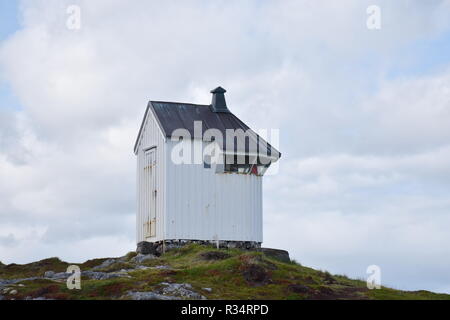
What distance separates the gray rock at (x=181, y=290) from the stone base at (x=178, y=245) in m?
9.42

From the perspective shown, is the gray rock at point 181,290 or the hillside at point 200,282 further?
the hillside at point 200,282

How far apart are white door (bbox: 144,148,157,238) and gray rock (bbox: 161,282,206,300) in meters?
11.2

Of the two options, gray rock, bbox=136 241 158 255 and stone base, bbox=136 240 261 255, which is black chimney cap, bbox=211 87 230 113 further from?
gray rock, bbox=136 241 158 255

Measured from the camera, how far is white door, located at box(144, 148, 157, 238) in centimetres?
4297

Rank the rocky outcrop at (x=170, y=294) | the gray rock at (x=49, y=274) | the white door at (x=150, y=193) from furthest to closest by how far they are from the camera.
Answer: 1. the white door at (x=150, y=193)
2. the gray rock at (x=49, y=274)
3. the rocky outcrop at (x=170, y=294)

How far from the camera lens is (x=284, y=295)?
31734 millimetres

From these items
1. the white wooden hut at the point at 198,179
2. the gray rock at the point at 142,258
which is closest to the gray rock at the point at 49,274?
the gray rock at the point at 142,258

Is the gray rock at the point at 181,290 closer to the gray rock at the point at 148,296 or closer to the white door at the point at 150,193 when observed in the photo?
the gray rock at the point at 148,296

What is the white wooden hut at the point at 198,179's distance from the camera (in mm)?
41719

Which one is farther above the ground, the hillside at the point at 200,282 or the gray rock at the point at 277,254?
the gray rock at the point at 277,254

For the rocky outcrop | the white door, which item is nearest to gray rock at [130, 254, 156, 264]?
the white door
